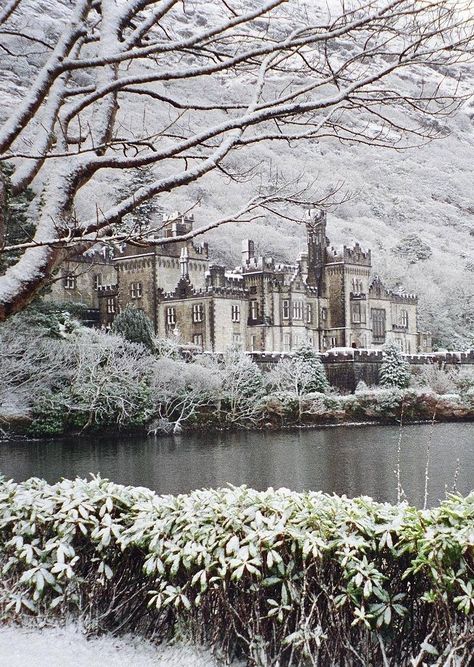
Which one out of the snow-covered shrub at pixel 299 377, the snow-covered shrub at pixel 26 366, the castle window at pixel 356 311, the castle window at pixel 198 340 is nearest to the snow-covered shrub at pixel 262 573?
the snow-covered shrub at pixel 26 366

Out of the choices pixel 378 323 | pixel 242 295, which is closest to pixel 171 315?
pixel 242 295

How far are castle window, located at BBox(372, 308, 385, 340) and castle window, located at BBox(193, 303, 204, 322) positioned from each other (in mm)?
13607

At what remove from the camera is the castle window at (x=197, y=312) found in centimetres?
4059

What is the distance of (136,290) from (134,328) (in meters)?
12.7

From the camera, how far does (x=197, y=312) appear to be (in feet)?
134

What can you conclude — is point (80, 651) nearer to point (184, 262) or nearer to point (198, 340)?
point (198, 340)

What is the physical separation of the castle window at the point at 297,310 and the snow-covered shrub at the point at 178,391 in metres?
14.6

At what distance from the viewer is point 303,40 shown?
3.52 m

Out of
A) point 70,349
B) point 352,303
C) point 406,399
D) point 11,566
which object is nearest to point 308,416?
point 406,399

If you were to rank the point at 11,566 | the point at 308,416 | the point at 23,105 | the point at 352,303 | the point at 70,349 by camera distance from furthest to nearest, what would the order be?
the point at 352,303
the point at 308,416
the point at 70,349
the point at 11,566
the point at 23,105

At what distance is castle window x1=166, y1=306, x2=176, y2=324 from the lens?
1641 inches

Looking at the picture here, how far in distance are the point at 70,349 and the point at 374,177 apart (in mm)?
83163

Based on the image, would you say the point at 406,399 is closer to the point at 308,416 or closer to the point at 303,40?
the point at 308,416

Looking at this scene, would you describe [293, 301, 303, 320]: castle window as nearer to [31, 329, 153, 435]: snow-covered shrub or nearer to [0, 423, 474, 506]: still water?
[0, 423, 474, 506]: still water
